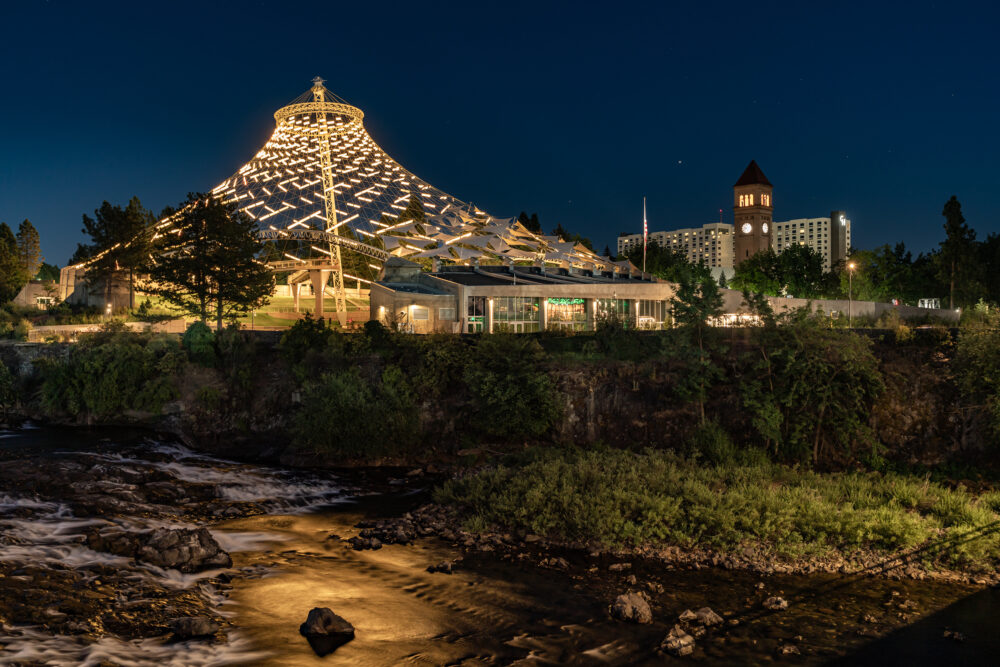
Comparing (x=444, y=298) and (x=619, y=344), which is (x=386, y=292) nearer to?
(x=444, y=298)

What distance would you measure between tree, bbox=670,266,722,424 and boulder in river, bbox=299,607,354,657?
18.5 m

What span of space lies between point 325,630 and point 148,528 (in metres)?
7.99

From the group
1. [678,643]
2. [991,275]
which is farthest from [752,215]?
[678,643]

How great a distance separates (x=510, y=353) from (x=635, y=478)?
35.0 ft

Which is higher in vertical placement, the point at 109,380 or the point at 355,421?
the point at 109,380

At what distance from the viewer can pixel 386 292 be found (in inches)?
1799

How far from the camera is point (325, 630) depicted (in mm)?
13648

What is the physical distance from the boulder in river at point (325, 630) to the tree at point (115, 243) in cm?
4799

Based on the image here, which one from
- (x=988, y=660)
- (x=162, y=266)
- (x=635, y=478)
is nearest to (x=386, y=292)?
(x=162, y=266)

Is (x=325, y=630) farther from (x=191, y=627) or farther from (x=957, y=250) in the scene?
(x=957, y=250)

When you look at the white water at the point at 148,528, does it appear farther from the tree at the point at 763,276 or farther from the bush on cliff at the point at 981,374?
the tree at the point at 763,276

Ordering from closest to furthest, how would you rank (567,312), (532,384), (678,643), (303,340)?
1. (678,643)
2. (532,384)
3. (303,340)
4. (567,312)

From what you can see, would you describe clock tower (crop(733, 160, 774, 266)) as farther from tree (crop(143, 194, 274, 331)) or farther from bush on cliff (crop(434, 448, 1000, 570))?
bush on cliff (crop(434, 448, 1000, 570))

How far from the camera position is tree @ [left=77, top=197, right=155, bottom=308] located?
54.1m
